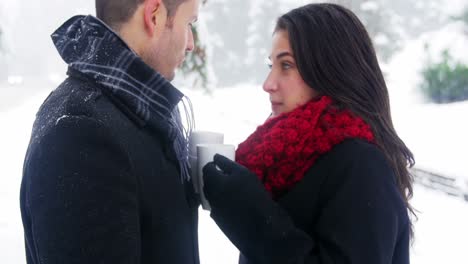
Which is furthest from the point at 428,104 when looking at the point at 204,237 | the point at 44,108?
the point at 44,108

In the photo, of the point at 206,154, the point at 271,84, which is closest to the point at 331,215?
the point at 206,154

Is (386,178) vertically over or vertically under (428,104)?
over

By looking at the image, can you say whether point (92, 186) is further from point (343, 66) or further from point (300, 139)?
point (343, 66)

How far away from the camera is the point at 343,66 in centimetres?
139

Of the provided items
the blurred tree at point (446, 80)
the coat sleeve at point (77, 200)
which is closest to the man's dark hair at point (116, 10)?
the coat sleeve at point (77, 200)

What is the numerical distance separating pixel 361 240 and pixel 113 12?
2.73 ft

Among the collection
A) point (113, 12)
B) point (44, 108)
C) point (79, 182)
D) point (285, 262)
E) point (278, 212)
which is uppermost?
point (113, 12)

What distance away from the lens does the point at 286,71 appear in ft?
4.77

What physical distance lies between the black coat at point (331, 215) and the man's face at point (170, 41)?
35 centimetres

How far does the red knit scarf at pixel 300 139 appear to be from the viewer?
51.1 inches

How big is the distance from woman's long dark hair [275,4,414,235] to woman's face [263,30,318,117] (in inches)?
1.1

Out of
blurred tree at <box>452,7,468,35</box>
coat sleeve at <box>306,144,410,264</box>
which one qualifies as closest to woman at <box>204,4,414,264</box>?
coat sleeve at <box>306,144,410,264</box>

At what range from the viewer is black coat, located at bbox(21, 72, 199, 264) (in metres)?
0.84

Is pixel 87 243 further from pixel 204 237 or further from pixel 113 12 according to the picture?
pixel 204 237
